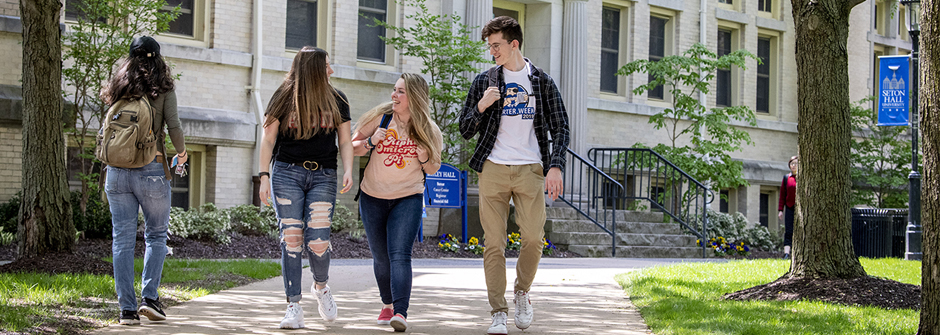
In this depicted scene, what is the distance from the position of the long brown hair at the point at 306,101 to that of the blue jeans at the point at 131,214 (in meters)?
0.79

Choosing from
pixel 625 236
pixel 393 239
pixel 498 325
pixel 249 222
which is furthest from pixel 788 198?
pixel 393 239

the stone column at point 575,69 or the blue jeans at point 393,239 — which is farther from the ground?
the stone column at point 575,69

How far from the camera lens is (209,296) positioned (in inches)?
272

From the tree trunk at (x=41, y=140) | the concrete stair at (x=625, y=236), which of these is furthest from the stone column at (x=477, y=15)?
the tree trunk at (x=41, y=140)

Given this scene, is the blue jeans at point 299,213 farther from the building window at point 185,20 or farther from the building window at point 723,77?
the building window at point 723,77

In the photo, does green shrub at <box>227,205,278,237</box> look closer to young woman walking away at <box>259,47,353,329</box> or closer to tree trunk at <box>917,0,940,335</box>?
young woman walking away at <box>259,47,353,329</box>

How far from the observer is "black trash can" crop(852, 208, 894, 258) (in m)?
15.2

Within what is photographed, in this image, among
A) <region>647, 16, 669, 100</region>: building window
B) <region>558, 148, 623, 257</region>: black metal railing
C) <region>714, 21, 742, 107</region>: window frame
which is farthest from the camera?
<region>714, 21, 742, 107</region>: window frame

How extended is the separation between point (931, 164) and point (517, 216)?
2.21m

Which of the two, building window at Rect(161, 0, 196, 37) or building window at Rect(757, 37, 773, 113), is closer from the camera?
building window at Rect(161, 0, 196, 37)

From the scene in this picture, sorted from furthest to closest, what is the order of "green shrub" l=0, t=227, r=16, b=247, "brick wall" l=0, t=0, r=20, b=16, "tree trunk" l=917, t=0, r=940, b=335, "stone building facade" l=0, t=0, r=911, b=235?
"stone building facade" l=0, t=0, r=911, b=235 → "brick wall" l=0, t=0, r=20, b=16 → "green shrub" l=0, t=227, r=16, b=247 → "tree trunk" l=917, t=0, r=940, b=335

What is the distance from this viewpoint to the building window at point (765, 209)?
21016 millimetres

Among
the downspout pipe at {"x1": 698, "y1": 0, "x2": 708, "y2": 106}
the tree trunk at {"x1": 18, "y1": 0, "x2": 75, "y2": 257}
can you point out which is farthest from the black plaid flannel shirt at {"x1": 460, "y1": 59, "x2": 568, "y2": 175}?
the downspout pipe at {"x1": 698, "y1": 0, "x2": 708, "y2": 106}

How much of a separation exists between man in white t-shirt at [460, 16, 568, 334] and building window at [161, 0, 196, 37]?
912 centimetres
